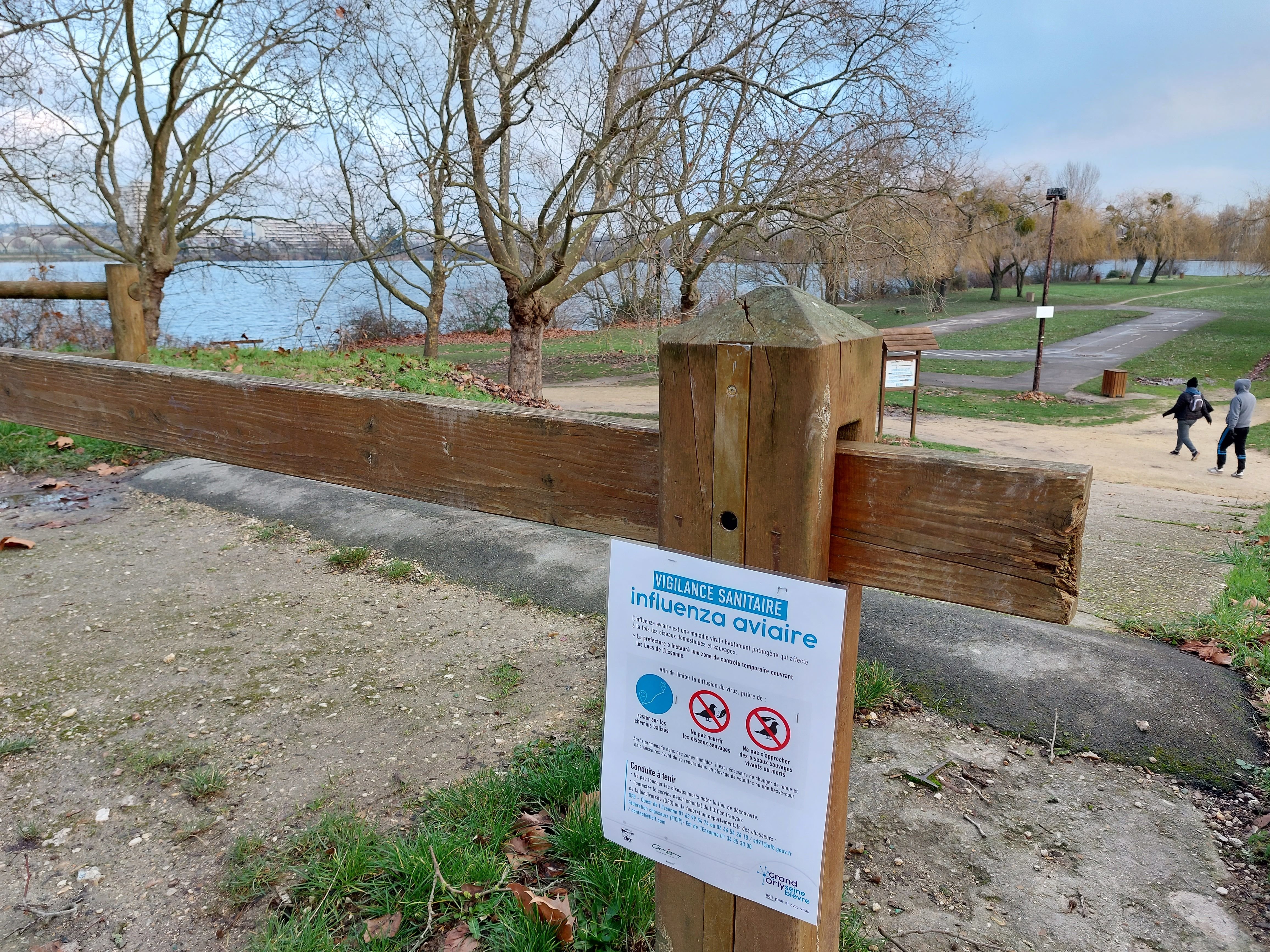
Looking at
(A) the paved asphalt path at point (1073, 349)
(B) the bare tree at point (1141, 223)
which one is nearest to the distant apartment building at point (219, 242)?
(A) the paved asphalt path at point (1073, 349)

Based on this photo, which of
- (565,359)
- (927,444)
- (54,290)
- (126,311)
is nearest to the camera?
(126,311)

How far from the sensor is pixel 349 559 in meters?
5.11

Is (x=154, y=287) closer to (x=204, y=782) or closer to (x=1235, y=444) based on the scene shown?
(x=204, y=782)

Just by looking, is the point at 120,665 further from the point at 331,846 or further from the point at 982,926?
the point at 982,926

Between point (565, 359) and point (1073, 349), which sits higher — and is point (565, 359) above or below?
below

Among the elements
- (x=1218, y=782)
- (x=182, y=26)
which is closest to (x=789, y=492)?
(x=1218, y=782)

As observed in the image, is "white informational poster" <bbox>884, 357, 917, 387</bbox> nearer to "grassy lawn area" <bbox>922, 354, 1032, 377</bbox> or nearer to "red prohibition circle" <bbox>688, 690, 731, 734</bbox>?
"red prohibition circle" <bbox>688, 690, 731, 734</bbox>

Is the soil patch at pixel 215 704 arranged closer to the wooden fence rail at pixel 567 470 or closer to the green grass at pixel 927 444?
the wooden fence rail at pixel 567 470

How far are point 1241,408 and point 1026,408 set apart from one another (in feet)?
27.0

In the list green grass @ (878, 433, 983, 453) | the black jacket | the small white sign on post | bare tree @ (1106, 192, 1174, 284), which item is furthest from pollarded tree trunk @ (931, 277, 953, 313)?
bare tree @ (1106, 192, 1174, 284)

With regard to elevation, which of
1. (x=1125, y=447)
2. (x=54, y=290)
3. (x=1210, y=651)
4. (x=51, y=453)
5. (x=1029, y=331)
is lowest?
(x=1125, y=447)

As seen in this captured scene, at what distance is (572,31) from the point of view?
10320mm

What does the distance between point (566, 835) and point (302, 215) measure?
1673 centimetres

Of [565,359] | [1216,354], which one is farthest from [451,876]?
[1216,354]
